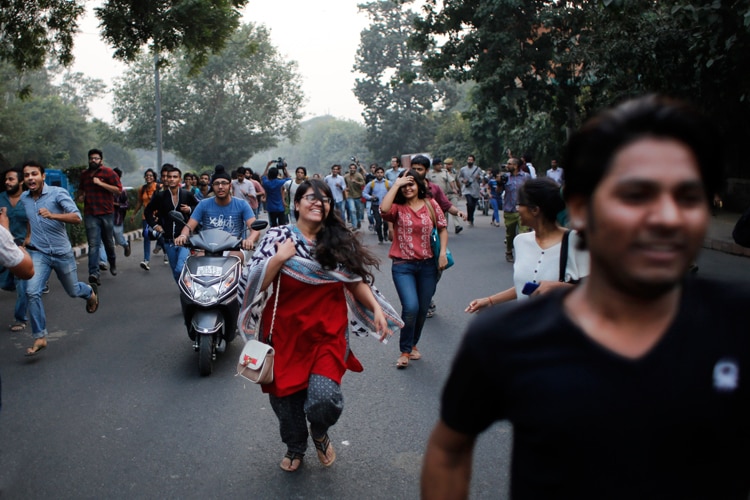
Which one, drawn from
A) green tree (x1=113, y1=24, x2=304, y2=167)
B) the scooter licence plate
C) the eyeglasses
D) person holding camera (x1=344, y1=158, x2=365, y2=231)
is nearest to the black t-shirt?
the eyeglasses

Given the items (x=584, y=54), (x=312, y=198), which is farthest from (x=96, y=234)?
(x=584, y=54)

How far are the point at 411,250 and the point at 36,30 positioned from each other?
12259 mm

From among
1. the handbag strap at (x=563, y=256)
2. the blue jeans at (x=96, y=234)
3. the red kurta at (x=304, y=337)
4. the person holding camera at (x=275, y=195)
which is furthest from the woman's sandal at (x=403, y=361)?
the person holding camera at (x=275, y=195)

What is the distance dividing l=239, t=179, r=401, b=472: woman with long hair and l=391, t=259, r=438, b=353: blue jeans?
194 cm

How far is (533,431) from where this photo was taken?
4.85 feet

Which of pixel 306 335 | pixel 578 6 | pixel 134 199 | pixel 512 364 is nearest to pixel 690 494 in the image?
pixel 512 364

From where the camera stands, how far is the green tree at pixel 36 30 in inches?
589

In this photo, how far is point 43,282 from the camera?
722 centimetres

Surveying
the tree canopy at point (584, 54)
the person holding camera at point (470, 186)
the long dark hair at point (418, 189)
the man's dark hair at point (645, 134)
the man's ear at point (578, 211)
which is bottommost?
the person holding camera at point (470, 186)

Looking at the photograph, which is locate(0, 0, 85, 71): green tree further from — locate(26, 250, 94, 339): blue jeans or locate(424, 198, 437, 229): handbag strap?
locate(424, 198, 437, 229): handbag strap

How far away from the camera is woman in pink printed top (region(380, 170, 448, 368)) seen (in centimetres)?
641

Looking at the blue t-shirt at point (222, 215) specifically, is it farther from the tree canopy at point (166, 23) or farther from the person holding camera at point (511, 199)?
the tree canopy at point (166, 23)

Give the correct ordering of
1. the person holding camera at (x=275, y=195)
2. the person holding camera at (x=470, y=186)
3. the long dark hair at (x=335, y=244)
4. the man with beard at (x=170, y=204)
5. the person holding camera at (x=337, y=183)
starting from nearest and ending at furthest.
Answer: the long dark hair at (x=335, y=244), the man with beard at (x=170, y=204), the person holding camera at (x=275, y=195), the person holding camera at (x=337, y=183), the person holding camera at (x=470, y=186)

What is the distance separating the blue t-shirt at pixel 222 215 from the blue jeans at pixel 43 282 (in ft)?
4.29
